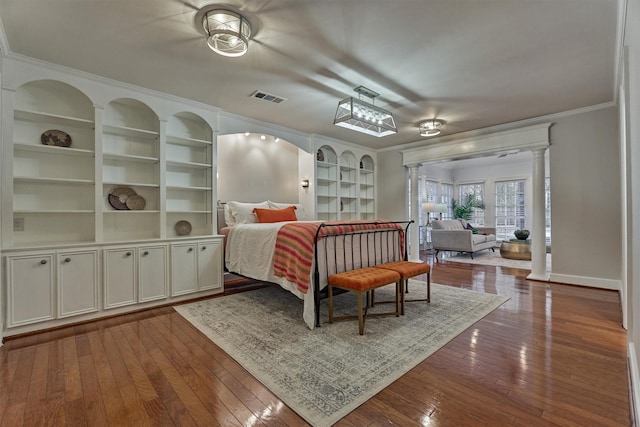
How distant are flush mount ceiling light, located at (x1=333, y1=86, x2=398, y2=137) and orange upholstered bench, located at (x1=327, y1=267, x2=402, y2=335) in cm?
182

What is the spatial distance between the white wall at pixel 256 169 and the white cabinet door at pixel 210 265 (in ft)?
3.73

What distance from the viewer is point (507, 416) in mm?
1614

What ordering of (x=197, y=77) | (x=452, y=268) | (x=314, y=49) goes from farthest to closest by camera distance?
1. (x=452, y=268)
2. (x=197, y=77)
3. (x=314, y=49)

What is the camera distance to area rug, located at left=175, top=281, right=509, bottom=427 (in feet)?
6.09

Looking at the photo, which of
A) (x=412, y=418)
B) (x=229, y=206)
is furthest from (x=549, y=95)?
(x=229, y=206)

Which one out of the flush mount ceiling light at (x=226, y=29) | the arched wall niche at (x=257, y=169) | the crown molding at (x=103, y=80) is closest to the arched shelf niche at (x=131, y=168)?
the crown molding at (x=103, y=80)

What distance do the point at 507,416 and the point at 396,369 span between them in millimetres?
685

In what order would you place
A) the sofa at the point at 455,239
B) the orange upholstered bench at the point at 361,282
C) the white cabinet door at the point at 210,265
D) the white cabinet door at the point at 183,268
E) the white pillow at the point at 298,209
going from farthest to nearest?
the sofa at the point at 455,239 → the white pillow at the point at 298,209 → the white cabinet door at the point at 210,265 → the white cabinet door at the point at 183,268 → the orange upholstered bench at the point at 361,282

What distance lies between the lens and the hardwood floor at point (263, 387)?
5.36ft

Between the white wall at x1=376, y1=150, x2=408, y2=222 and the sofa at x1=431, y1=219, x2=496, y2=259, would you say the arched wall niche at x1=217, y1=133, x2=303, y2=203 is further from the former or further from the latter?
the sofa at x1=431, y1=219, x2=496, y2=259

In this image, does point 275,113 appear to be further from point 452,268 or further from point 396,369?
point 452,268

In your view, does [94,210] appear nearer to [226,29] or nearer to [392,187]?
[226,29]

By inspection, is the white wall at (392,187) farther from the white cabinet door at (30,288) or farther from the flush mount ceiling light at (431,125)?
the white cabinet door at (30,288)

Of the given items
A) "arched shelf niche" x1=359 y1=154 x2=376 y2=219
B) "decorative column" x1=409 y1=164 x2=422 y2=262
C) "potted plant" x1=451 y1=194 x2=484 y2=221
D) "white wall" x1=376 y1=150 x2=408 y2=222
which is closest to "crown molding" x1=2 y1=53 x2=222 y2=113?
"arched shelf niche" x1=359 y1=154 x2=376 y2=219
